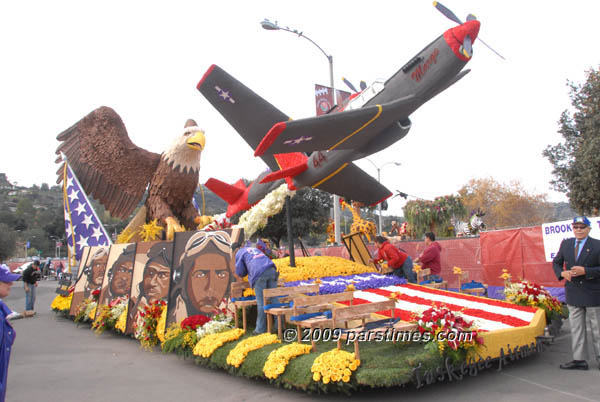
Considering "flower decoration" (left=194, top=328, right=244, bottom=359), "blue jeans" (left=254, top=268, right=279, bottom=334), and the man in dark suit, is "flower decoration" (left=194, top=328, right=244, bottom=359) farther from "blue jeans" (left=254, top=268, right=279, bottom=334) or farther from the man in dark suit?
the man in dark suit

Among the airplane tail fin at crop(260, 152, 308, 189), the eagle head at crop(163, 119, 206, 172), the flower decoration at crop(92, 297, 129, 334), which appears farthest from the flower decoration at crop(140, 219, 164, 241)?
the airplane tail fin at crop(260, 152, 308, 189)

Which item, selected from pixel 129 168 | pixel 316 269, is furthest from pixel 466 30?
pixel 129 168

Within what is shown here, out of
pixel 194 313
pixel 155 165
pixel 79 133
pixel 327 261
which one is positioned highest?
pixel 79 133

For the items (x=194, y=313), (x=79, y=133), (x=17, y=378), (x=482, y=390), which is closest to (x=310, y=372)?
(x=482, y=390)

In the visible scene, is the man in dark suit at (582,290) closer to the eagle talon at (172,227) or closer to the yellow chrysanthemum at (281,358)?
the yellow chrysanthemum at (281,358)

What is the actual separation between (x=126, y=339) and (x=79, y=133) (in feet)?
21.3

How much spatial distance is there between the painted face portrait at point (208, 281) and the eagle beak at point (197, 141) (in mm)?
4206

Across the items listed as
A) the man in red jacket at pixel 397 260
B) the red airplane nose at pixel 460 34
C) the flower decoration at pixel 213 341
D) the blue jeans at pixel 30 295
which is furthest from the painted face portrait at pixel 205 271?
the blue jeans at pixel 30 295

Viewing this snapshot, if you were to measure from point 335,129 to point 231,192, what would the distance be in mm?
5305

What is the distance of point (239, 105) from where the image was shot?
11086 mm

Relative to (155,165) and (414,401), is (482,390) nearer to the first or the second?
(414,401)

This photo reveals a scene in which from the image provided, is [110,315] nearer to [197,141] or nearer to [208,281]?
[208,281]

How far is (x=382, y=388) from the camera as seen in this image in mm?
5395

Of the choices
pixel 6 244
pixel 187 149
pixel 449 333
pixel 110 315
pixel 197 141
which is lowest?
pixel 110 315
